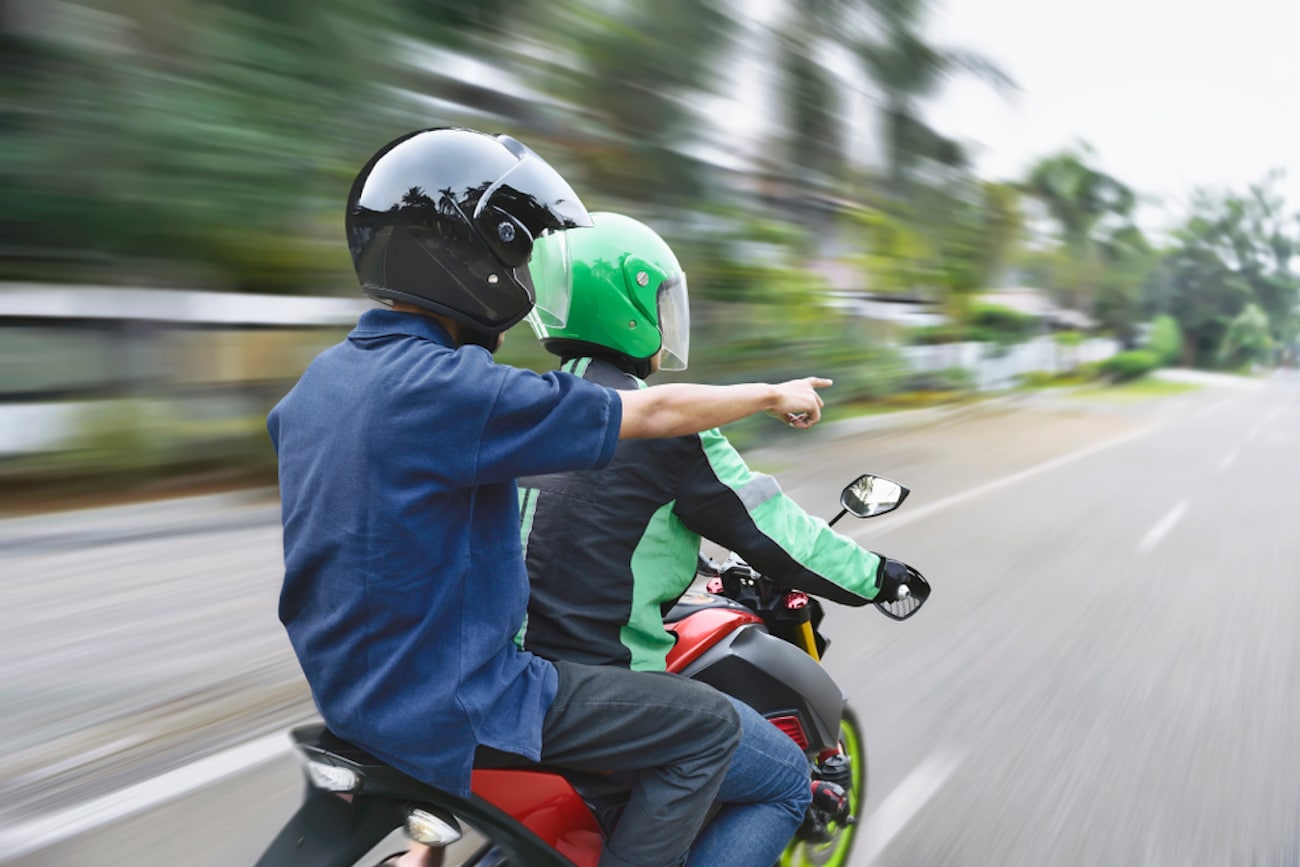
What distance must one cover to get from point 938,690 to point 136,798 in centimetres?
307

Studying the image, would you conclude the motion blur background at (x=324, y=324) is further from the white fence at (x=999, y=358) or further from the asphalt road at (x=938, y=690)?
the white fence at (x=999, y=358)

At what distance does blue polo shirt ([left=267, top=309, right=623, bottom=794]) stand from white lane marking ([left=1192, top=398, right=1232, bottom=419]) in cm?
2504

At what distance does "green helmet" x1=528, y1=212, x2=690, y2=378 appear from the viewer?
2070 mm

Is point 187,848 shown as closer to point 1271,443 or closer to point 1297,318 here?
point 1271,443

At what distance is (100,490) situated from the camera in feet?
28.1

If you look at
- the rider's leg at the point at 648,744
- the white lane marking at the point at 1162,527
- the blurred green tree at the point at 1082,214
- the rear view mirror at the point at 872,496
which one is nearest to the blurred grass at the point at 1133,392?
the blurred green tree at the point at 1082,214

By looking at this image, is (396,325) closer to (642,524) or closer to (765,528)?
(642,524)

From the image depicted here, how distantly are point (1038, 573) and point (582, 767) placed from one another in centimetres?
546

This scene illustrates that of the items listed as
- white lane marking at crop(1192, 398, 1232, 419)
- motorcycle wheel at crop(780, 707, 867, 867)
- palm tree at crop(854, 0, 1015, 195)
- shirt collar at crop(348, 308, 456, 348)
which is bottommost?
white lane marking at crop(1192, 398, 1232, 419)

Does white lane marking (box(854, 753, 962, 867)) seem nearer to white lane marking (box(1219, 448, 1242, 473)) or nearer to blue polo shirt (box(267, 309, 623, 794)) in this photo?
blue polo shirt (box(267, 309, 623, 794))

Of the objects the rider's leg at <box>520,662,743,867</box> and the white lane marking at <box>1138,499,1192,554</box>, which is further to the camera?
the white lane marking at <box>1138,499,1192,554</box>

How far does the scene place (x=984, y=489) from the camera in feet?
34.1

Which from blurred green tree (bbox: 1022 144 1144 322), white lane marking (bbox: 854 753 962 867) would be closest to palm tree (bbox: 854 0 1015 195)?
white lane marking (bbox: 854 753 962 867)

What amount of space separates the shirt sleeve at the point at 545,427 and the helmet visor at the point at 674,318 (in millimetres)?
498
